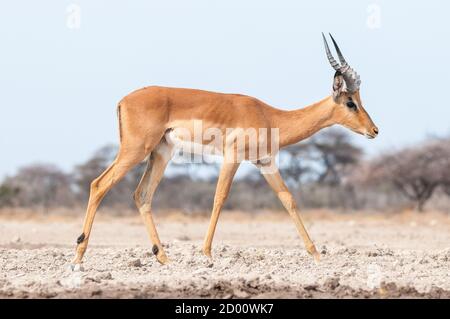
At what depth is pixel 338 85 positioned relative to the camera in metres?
12.6

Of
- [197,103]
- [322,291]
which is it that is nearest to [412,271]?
[322,291]

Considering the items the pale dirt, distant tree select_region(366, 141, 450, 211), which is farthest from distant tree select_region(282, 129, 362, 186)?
the pale dirt

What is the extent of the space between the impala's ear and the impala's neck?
169 mm

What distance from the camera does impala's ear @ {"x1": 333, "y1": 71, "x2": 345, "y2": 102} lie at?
12510 mm

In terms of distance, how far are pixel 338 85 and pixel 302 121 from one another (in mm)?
728

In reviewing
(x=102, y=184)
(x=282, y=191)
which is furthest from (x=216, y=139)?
(x=102, y=184)

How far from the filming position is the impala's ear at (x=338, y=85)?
12.5 meters

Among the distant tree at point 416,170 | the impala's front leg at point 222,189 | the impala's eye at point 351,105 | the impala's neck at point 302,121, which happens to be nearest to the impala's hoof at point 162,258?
the impala's front leg at point 222,189

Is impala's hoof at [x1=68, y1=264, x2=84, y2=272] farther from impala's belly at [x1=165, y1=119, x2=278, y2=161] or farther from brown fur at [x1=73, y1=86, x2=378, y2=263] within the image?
impala's belly at [x1=165, y1=119, x2=278, y2=161]

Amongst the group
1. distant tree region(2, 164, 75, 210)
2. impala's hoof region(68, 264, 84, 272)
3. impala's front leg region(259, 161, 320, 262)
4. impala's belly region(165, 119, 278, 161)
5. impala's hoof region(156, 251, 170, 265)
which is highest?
impala's belly region(165, 119, 278, 161)

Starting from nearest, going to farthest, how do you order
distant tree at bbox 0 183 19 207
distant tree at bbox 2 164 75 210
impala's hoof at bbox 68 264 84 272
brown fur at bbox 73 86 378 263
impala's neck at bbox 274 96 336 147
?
impala's hoof at bbox 68 264 84 272, brown fur at bbox 73 86 378 263, impala's neck at bbox 274 96 336 147, distant tree at bbox 0 183 19 207, distant tree at bbox 2 164 75 210

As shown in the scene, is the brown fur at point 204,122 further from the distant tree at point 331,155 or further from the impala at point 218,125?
the distant tree at point 331,155
